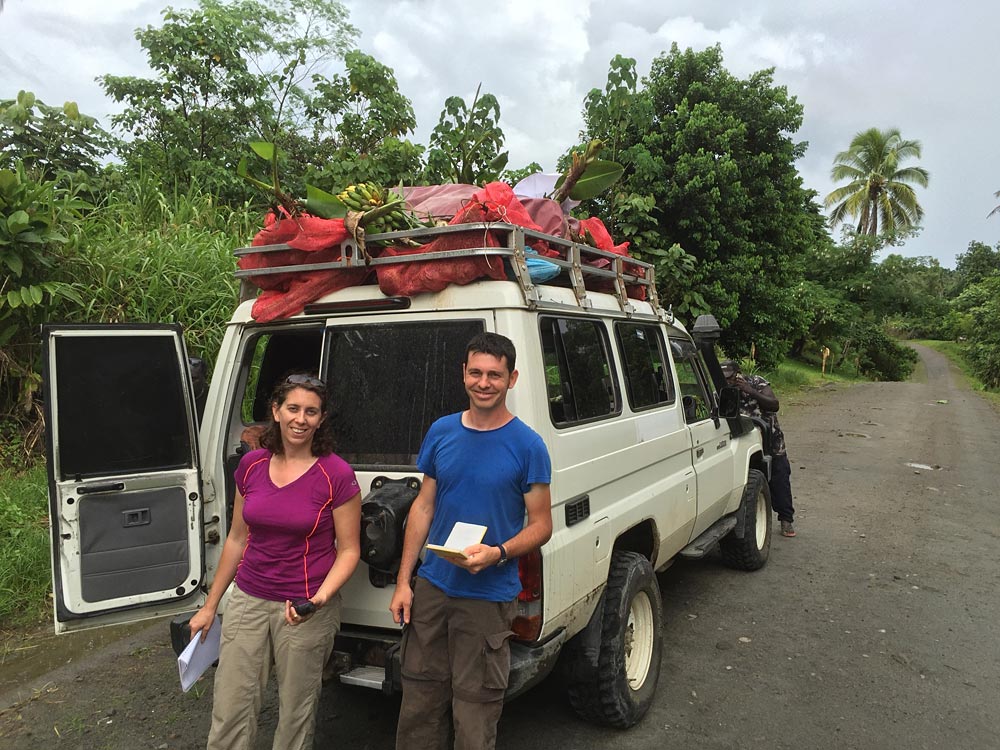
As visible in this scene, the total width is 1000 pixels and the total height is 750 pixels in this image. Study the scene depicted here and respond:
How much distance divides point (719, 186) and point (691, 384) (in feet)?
29.9

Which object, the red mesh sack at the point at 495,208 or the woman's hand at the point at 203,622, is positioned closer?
the woman's hand at the point at 203,622

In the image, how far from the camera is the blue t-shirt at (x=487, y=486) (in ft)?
7.64

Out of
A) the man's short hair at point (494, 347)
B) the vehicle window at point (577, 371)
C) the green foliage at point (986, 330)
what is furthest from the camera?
the green foliage at point (986, 330)

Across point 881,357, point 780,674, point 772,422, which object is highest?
point 881,357

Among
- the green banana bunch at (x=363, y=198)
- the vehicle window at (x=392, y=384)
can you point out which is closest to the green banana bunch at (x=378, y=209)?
the green banana bunch at (x=363, y=198)

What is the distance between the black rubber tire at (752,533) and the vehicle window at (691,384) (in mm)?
1048

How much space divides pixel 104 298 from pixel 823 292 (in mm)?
27484

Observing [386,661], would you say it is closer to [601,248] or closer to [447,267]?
[447,267]

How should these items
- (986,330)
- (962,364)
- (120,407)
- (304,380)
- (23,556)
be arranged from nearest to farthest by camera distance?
(304,380) → (120,407) → (23,556) → (986,330) → (962,364)

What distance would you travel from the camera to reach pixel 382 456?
2.80 meters

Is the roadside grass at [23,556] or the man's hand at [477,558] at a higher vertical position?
the man's hand at [477,558]

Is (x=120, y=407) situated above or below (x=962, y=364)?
above

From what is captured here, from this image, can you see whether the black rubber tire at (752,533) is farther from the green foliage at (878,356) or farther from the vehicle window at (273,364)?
the green foliage at (878,356)

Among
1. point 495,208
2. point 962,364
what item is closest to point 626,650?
point 495,208
